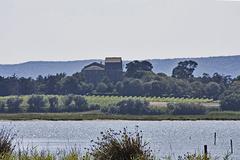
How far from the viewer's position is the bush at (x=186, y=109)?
472ft

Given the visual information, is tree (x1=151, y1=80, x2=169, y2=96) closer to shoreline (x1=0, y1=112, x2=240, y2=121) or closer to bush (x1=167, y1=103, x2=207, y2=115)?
bush (x1=167, y1=103, x2=207, y2=115)

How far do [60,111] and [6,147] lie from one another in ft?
433

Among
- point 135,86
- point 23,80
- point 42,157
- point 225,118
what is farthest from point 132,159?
point 23,80

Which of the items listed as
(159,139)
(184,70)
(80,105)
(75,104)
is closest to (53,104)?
(75,104)

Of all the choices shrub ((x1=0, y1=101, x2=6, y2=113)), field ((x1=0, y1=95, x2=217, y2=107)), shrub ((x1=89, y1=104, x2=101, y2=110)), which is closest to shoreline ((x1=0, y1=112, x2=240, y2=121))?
shrub ((x1=89, y1=104, x2=101, y2=110))

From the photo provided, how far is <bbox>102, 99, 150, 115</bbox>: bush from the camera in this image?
146375 millimetres

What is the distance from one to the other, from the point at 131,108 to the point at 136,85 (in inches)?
893

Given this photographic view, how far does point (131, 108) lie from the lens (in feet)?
481

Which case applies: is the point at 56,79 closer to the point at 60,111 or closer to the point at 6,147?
the point at 60,111

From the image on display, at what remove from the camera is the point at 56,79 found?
17588cm

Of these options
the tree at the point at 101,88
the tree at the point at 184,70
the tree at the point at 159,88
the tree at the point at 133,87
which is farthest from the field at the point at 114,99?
the tree at the point at 184,70

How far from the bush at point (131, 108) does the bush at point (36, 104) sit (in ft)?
38.3

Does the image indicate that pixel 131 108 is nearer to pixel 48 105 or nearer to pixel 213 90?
pixel 48 105

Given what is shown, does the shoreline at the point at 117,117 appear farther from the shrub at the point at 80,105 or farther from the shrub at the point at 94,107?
the shrub at the point at 94,107
